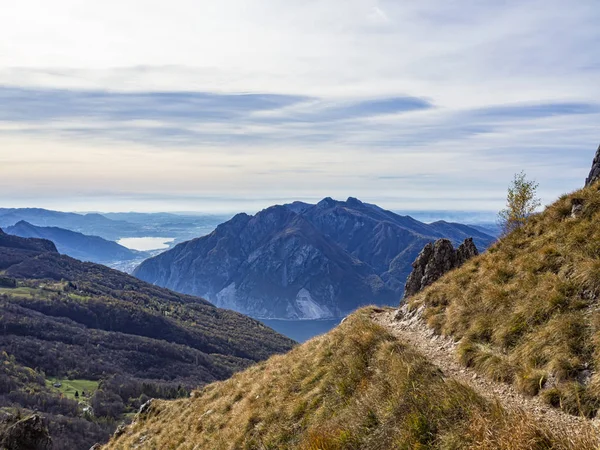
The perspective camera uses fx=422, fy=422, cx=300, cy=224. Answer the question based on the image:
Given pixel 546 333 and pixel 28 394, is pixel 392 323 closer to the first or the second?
pixel 546 333

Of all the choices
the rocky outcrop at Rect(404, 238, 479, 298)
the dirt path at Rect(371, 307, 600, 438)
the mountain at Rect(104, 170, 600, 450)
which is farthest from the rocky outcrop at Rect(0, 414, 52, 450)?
the rocky outcrop at Rect(404, 238, 479, 298)

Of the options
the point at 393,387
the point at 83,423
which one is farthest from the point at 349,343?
the point at 83,423

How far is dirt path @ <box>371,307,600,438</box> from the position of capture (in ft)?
36.4

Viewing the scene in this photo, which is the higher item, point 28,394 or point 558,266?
point 558,266

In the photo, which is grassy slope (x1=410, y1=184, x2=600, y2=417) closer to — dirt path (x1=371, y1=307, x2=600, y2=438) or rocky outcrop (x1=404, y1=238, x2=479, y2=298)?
dirt path (x1=371, y1=307, x2=600, y2=438)

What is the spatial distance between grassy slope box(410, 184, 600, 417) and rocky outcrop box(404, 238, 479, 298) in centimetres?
1420

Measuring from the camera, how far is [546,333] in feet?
47.0

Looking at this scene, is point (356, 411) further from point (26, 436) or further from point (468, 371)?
point (26, 436)

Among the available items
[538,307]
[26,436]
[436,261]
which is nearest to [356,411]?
[538,307]

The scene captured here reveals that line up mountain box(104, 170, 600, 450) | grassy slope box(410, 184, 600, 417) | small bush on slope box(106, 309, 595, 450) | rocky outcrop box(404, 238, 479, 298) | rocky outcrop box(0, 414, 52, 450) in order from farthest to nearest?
rocky outcrop box(0, 414, 52, 450), rocky outcrop box(404, 238, 479, 298), grassy slope box(410, 184, 600, 417), mountain box(104, 170, 600, 450), small bush on slope box(106, 309, 595, 450)

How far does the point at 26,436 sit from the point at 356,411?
145 feet

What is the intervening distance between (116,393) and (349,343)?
206 meters

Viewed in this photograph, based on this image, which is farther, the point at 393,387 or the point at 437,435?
the point at 393,387

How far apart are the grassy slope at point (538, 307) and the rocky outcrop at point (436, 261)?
14.2 meters
